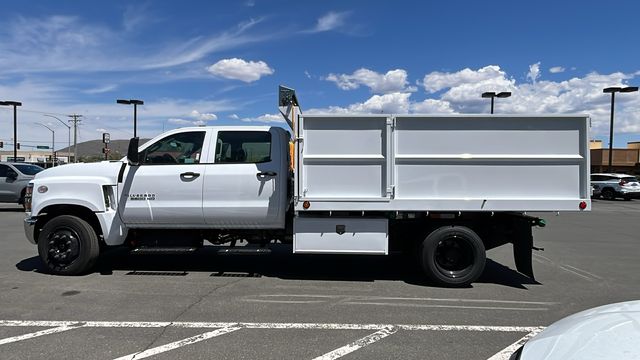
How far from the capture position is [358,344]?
4.44 metres

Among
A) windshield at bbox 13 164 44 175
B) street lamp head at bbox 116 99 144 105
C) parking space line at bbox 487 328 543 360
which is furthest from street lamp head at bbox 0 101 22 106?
parking space line at bbox 487 328 543 360

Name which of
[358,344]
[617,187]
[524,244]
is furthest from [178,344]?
[617,187]

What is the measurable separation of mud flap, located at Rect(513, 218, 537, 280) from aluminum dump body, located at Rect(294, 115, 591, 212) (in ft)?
0.98

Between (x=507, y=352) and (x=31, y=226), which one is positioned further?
(x=31, y=226)

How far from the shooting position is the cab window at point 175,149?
22.9ft

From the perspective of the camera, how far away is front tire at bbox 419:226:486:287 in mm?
6488

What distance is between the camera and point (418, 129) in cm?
644

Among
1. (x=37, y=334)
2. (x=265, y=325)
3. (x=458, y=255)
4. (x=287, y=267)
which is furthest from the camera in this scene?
(x=287, y=267)

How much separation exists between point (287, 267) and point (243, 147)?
2.12 m

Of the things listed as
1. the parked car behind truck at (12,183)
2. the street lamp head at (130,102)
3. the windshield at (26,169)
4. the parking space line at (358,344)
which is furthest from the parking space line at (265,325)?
the street lamp head at (130,102)

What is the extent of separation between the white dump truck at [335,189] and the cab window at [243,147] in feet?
0.05

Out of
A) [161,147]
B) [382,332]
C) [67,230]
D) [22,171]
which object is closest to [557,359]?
[382,332]

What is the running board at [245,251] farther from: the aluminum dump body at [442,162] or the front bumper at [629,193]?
the front bumper at [629,193]

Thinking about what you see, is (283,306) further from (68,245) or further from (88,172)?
(88,172)
